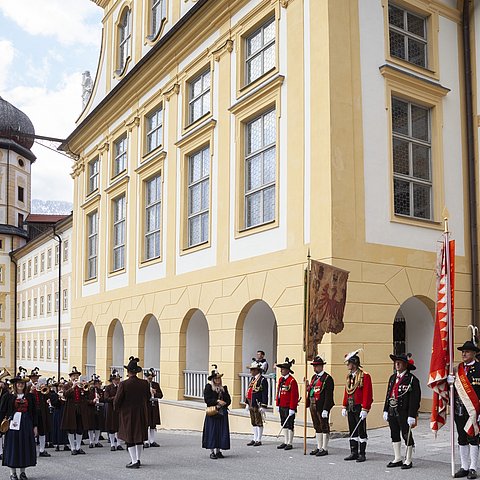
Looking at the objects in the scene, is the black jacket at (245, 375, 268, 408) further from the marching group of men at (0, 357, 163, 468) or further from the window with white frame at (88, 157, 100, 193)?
the window with white frame at (88, 157, 100, 193)

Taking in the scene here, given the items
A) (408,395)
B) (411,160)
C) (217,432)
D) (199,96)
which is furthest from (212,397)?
(199,96)

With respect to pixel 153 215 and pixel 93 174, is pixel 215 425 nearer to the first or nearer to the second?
pixel 153 215

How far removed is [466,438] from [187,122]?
572 inches

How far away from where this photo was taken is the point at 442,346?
1077 centimetres

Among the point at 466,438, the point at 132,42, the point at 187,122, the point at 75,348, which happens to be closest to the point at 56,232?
the point at 75,348

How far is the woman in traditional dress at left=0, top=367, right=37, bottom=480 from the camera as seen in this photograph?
11.2 m

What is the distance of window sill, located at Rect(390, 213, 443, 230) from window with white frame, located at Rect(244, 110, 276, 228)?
2999 millimetres

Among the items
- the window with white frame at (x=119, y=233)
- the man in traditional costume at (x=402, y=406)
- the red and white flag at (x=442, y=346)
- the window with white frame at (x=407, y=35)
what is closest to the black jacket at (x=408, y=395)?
the man in traditional costume at (x=402, y=406)

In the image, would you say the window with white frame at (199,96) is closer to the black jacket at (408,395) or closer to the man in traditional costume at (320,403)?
the man in traditional costume at (320,403)

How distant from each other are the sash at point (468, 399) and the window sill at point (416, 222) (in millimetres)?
6255

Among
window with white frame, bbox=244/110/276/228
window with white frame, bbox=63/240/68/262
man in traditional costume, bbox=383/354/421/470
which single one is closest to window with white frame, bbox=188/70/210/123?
window with white frame, bbox=244/110/276/228

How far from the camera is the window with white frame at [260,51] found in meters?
18.2

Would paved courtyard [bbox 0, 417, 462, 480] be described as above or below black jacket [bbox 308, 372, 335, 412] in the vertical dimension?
below

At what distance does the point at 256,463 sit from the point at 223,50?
12.1m
